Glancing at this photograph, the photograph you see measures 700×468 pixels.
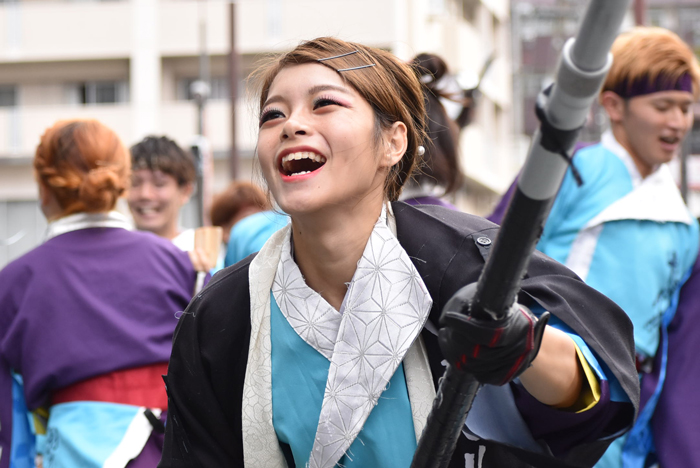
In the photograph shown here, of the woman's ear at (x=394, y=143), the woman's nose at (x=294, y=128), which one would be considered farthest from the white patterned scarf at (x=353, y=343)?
the woman's nose at (x=294, y=128)

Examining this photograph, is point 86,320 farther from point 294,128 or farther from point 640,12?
point 640,12

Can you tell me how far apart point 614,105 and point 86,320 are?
2010 millimetres

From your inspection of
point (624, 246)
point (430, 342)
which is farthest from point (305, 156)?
point (624, 246)

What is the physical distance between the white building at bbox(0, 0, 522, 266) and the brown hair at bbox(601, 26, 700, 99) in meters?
14.9

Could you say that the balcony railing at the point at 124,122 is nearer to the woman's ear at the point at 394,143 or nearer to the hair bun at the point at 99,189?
the hair bun at the point at 99,189

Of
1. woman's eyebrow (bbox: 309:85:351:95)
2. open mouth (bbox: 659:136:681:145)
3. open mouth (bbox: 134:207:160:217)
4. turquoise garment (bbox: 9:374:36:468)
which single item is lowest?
turquoise garment (bbox: 9:374:36:468)

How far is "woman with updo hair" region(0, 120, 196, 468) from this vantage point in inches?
118

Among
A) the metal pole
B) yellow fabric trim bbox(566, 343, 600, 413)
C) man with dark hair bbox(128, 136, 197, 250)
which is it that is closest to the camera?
the metal pole

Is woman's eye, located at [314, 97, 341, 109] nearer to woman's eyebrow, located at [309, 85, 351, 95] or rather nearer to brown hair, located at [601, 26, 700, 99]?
woman's eyebrow, located at [309, 85, 351, 95]

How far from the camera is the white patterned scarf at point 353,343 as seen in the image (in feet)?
6.47

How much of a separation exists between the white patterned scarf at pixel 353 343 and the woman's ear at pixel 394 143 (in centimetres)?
14

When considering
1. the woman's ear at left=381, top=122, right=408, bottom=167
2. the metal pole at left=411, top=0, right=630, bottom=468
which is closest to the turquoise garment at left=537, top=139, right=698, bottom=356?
the woman's ear at left=381, top=122, right=408, bottom=167

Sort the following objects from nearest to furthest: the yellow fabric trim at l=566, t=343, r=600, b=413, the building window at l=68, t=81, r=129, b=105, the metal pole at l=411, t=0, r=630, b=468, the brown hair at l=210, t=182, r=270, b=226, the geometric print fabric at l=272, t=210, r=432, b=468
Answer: the metal pole at l=411, t=0, r=630, b=468 < the yellow fabric trim at l=566, t=343, r=600, b=413 < the geometric print fabric at l=272, t=210, r=432, b=468 < the brown hair at l=210, t=182, r=270, b=226 < the building window at l=68, t=81, r=129, b=105

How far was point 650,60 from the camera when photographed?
Answer: 321 cm
